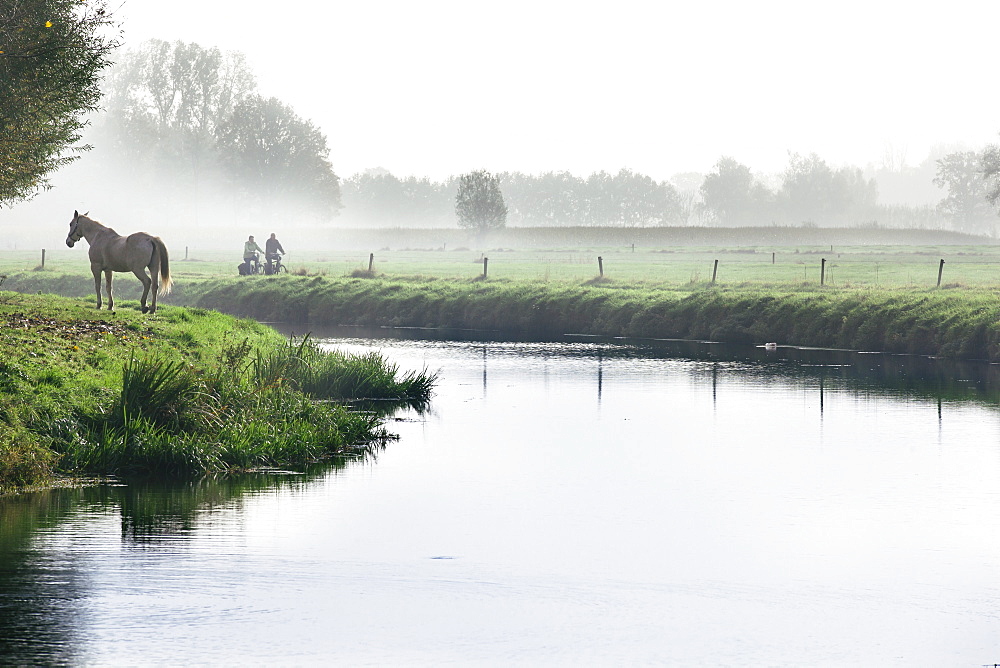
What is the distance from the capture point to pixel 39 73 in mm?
23016

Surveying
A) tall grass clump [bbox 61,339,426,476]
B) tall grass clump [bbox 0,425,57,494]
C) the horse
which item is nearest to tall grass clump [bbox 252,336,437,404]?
tall grass clump [bbox 61,339,426,476]

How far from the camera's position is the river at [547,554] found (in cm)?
862

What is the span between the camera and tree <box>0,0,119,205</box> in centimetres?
2252

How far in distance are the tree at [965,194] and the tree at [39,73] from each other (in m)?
156

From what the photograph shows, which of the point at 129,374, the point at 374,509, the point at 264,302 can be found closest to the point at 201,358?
the point at 129,374

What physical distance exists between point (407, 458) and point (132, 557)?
6.02 metres

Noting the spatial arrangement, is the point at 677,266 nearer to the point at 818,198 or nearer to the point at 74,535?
the point at 74,535

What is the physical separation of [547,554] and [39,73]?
1605 cm

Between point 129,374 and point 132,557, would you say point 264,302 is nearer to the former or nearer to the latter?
point 129,374

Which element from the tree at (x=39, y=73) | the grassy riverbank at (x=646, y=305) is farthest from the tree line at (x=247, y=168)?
the grassy riverbank at (x=646, y=305)

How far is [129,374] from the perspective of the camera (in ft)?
50.5

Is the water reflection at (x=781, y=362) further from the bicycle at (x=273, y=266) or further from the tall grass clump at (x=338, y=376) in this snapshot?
the bicycle at (x=273, y=266)

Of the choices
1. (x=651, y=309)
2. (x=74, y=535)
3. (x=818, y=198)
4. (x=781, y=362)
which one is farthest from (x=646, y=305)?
(x=818, y=198)

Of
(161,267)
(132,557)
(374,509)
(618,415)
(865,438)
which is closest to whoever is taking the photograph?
(132,557)
